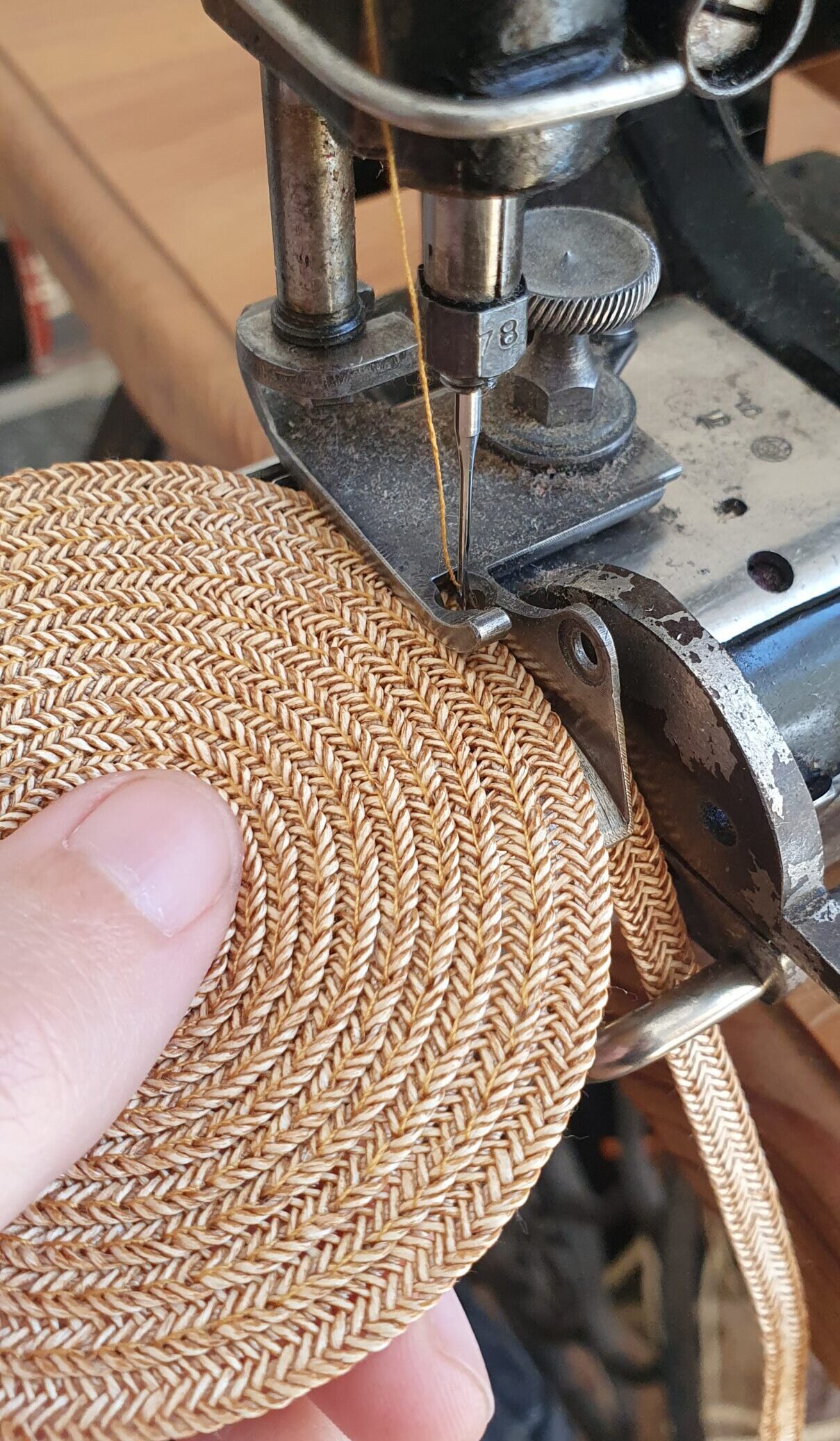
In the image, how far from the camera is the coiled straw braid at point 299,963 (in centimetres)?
42

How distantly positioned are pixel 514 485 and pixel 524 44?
239mm

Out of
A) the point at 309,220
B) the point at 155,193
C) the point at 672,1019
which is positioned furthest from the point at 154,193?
the point at 672,1019

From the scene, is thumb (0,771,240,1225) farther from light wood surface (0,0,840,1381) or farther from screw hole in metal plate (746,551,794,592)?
light wood surface (0,0,840,1381)

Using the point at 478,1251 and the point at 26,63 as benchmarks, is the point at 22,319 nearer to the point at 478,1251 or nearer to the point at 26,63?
the point at 26,63

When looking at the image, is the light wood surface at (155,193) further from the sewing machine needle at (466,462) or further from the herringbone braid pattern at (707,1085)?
the herringbone braid pattern at (707,1085)

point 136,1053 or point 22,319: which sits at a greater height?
point 136,1053

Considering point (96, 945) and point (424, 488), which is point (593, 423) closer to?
point (424, 488)

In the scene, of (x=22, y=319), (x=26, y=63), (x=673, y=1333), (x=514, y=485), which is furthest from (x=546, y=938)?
(x=22, y=319)

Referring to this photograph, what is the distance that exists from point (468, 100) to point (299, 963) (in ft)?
1.04

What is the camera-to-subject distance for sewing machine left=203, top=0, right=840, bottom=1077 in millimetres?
372

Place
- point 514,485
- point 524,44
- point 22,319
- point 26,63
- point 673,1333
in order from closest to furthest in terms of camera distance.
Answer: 1. point 524,44
2. point 514,485
3. point 673,1333
4. point 26,63
5. point 22,319

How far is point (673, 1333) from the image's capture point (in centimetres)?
78

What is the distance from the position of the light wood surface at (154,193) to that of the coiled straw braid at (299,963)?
36cm

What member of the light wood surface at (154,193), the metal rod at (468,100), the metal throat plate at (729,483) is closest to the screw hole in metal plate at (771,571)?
the metal throat plate at (729,483)
